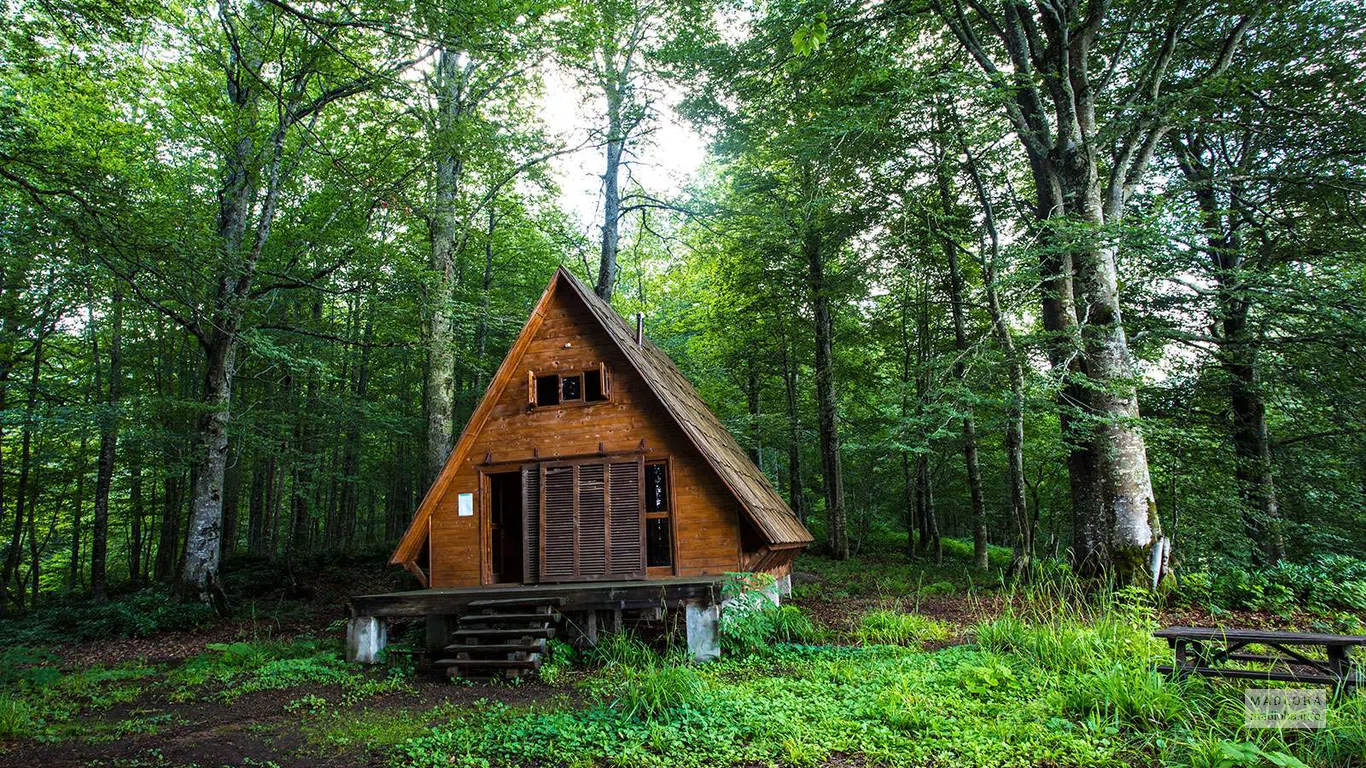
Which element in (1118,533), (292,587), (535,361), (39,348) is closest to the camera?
(1118,533)

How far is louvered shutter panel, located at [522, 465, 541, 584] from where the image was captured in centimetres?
1042

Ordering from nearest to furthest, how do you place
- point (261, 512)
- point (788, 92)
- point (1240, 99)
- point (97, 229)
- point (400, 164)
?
point (97, 229) < point (1240, 99) < point (788, 92) < point (400, 164) < point (261, 512)

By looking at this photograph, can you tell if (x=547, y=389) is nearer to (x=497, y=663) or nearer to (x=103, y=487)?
(x=497, y=663)

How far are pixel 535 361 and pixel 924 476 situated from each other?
500 inches

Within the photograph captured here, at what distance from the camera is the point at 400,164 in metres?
13.4

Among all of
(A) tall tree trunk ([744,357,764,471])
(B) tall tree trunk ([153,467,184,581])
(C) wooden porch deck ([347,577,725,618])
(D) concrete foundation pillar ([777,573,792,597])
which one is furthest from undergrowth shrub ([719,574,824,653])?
(B) tall tree trunk ([153,467,184,581])

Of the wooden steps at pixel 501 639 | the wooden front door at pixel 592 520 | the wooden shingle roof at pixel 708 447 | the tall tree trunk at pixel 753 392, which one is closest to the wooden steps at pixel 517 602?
the wooden steps at pixel 501 639

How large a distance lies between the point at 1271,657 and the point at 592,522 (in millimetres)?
8073

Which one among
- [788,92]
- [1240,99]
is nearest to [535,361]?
[788,92]

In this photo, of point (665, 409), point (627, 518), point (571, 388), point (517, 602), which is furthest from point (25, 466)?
point (665, 409)

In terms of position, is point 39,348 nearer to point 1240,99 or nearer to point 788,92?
point 788,92

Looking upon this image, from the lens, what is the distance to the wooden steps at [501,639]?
8.27 m

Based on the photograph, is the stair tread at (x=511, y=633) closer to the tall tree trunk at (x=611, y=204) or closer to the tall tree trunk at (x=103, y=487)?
the tall tree trunk at (x=611, y=204)

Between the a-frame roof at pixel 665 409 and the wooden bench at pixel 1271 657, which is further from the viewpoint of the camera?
the a-frame roof at pixel 665 409
